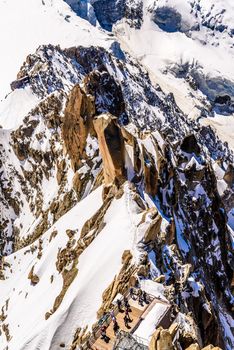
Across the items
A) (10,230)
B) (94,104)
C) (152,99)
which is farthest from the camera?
(152,99)

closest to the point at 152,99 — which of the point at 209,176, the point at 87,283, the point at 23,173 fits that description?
the point at 23,173

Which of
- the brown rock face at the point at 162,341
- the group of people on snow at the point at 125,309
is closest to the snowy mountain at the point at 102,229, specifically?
the brown rock face at the point at 162,341

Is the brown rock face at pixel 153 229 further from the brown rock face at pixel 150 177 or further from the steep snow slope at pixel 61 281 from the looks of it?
the brown rock face at pixel 150 177

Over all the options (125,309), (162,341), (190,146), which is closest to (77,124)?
(190,146)

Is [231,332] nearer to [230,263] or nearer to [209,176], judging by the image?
[230,263]

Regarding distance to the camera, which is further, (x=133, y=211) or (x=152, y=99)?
(x=152, y=99)

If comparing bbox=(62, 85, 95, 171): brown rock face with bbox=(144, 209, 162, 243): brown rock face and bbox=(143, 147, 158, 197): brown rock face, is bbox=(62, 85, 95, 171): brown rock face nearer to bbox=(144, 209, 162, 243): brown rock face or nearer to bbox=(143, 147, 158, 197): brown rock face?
bbox=(143, 147, 158, 197): brown rock face

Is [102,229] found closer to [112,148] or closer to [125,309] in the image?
[112,148]
